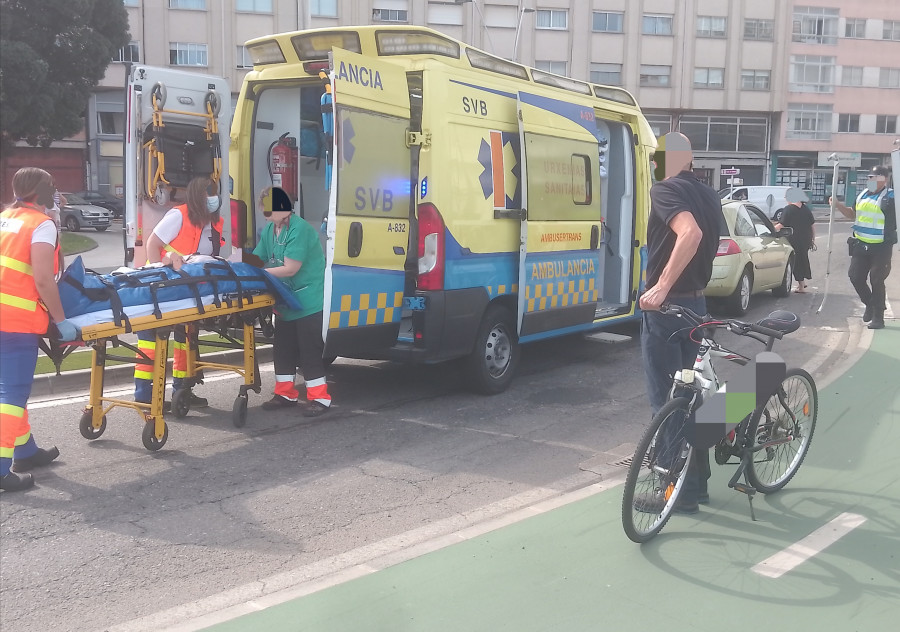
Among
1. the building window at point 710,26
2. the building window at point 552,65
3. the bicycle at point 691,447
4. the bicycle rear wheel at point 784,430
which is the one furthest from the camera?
the building window at point 710,26

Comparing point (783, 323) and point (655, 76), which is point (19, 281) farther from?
point (655, 76)


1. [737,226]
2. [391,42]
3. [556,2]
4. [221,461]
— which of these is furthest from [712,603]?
[556,2]

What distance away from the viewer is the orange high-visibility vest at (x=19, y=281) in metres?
5.14

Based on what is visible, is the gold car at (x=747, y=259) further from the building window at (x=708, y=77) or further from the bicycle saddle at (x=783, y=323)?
the building window at (x=708, y=77)

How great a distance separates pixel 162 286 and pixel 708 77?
48.8m

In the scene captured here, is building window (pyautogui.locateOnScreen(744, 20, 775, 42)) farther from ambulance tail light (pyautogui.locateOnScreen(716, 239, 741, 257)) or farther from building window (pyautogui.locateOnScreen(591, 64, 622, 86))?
ambulance tail light (pyautogui.locateOnScreen(716, 239, 741, 257))

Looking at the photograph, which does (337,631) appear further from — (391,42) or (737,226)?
(737,226)

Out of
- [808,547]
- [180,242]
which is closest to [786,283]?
[180,242]

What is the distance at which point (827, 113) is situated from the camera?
52.8m

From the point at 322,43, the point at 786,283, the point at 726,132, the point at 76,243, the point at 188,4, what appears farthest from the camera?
the point at 726,132

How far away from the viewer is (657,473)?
14.2 ft

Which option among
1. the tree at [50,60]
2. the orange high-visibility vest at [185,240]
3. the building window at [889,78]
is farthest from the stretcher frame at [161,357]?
the building window at [889,78]

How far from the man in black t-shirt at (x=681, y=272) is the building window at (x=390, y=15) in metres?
41.8

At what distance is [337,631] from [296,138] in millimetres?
5182
